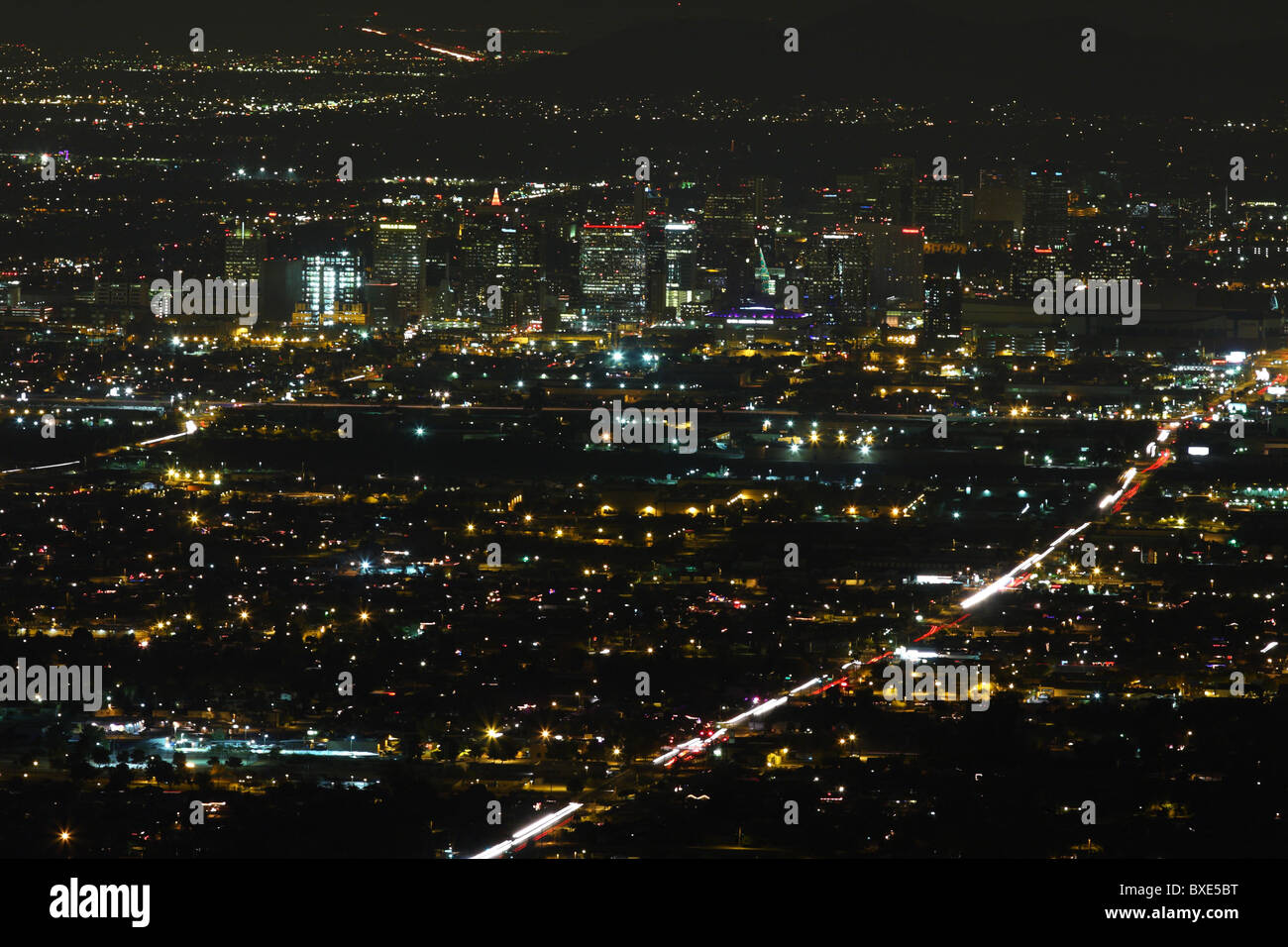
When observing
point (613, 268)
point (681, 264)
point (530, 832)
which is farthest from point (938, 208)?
point (530, 832)

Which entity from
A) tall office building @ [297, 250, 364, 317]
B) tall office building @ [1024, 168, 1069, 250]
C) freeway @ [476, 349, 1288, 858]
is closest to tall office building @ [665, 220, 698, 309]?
tall office building @ [297, 250, 364, 317]

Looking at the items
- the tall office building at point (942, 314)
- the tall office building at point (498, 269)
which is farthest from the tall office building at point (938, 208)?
the tall office building at point (498, 269)

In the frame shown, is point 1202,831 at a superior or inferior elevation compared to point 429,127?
inferior

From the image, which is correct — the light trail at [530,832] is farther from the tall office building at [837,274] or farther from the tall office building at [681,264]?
the tall office building at [681,264]

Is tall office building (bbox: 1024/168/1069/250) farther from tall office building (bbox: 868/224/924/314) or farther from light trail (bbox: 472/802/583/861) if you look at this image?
light trail (bbox: 472/802/583/861)

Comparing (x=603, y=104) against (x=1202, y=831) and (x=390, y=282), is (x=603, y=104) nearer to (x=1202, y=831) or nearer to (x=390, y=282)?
(x=390, y=282)

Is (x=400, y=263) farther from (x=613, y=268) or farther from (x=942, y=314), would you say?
(x=942, y=314)
